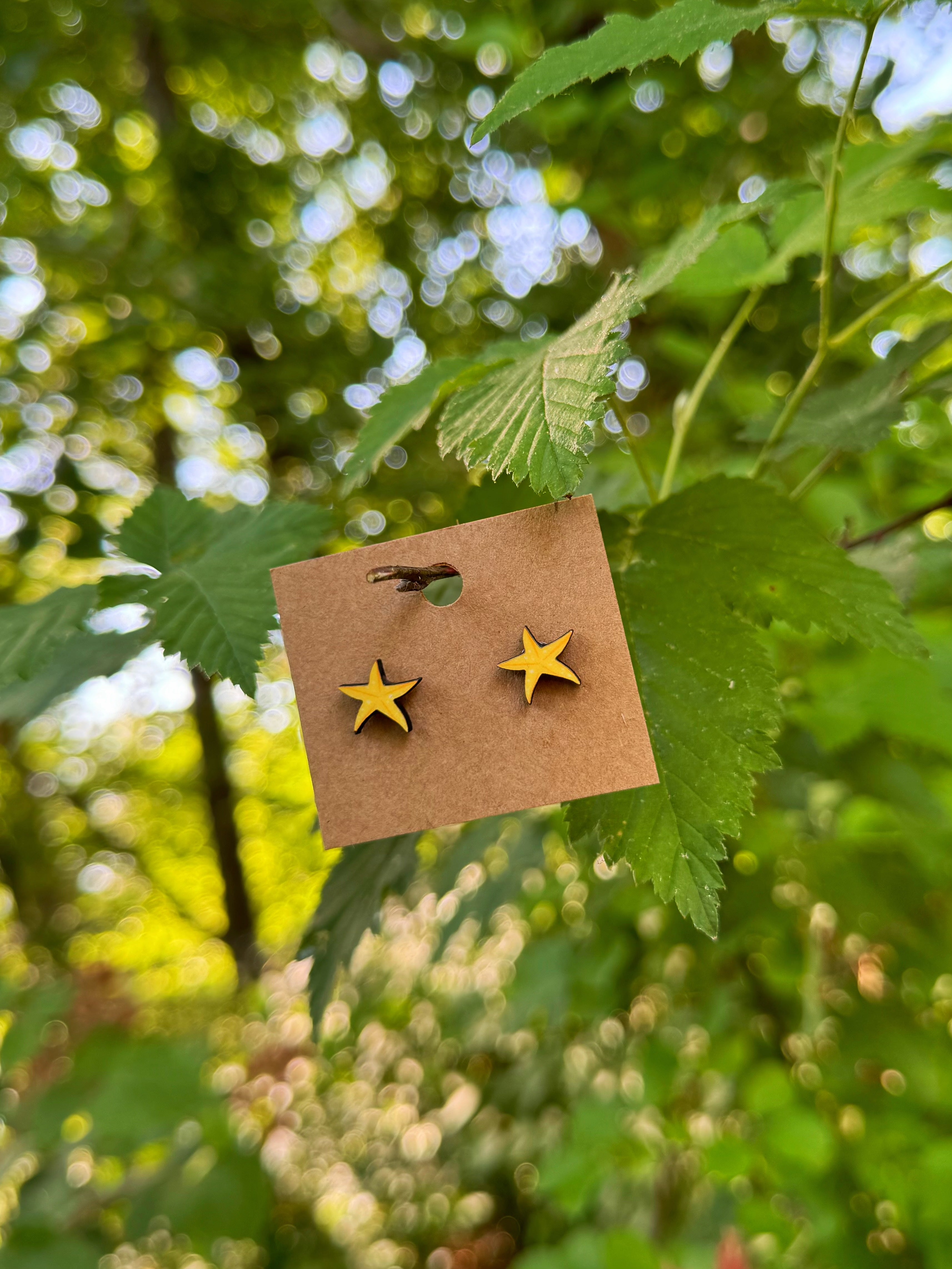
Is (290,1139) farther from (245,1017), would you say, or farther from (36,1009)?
(36,1009)

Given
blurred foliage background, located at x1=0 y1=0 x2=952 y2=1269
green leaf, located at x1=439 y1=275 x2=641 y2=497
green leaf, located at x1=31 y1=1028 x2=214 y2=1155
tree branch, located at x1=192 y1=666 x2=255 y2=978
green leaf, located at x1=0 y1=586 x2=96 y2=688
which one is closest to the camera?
green leaf, located at x1=439 y1=275 x2=641 y2=497

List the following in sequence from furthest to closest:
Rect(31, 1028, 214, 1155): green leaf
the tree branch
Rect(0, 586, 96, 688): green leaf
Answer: the tree branch < Rect(31, 1028, 214, 1155): green leaf < Rect(0, 586, 96, 688): green leaf

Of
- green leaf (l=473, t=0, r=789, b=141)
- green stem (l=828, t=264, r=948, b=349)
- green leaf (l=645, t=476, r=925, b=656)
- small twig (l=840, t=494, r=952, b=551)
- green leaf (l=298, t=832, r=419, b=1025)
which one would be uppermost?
green leaf (l=473, t=0, r=789, b=141)

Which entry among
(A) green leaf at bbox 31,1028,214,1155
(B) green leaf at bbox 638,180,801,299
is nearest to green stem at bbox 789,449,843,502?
Answer: (B) green leaf at bbox 638,180,801,299

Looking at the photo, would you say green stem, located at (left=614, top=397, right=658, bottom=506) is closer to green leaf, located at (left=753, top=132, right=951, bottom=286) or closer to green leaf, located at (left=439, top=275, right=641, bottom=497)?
green leaf, located at (left=439, top=275, right=641, bottom=497)

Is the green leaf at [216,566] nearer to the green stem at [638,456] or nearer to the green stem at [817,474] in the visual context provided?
the green stem at [638,456]

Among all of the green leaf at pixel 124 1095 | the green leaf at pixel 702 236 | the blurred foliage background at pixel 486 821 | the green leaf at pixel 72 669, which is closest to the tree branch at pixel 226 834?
the blurred foliage background at pixel 486 821
